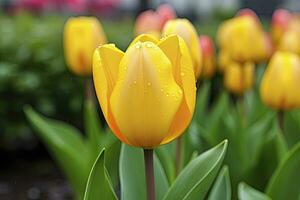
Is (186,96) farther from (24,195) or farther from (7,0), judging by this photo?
(7,0)

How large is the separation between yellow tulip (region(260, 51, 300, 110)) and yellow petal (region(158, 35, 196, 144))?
3.02ft

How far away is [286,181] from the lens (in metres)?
1.84

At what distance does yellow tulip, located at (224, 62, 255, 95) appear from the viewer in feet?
9.53

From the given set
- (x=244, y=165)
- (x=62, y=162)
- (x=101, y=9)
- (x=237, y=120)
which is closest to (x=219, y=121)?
(x=237, y=120)

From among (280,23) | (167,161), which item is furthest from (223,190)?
(280,23)

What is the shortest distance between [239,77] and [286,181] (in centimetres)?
126

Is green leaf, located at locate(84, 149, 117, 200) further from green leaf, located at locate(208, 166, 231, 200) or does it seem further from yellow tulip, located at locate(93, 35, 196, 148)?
green leaf, located at locate(208, 166, 231, 200)

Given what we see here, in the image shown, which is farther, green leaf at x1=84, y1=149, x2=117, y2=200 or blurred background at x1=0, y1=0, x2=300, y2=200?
blurred background at x1=0, y1=0, x2=300, y2=200

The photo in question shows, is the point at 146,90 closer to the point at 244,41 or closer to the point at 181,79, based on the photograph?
the point at 181,79

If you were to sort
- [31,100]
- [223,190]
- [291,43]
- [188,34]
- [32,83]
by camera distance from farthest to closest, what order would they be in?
[31,100] < [32,83] < [291,43] < [188,34] < [223,190]

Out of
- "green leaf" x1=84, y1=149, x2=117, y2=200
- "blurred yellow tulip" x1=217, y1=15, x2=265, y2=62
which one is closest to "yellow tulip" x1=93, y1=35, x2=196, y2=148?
"green leaf" x1=84, y1=149, x2=117, y2=200

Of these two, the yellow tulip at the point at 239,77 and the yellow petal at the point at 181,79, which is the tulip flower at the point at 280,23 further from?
the yellow petal at the point at 181,79

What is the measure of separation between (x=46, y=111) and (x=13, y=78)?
1.07 ft

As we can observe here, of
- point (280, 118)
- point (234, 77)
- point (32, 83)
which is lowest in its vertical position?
point (32, 83)
